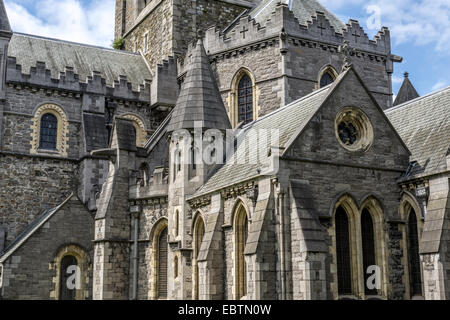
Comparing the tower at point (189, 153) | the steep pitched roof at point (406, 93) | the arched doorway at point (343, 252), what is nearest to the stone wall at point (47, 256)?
the tower at point (189, 153)

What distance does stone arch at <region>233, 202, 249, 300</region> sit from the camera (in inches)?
775

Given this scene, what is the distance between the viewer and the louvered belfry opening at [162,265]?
78.7 feet

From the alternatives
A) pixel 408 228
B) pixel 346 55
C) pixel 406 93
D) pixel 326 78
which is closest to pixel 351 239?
pixel 408 228

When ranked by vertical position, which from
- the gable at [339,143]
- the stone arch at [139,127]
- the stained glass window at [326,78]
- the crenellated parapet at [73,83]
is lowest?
the gable at [339,143]

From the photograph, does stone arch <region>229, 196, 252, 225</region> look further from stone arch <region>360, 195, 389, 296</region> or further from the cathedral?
stone arch <region>360, 195, 389, 296</region>

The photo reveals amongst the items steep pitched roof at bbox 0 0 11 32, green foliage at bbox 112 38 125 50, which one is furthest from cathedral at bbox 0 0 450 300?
green foliage at bbox 112 38 125 50

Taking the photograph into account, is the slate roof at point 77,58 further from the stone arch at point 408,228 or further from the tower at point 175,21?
the stone arch at point 408,228

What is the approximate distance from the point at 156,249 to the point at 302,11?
49.0 ft

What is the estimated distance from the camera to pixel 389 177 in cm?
1986

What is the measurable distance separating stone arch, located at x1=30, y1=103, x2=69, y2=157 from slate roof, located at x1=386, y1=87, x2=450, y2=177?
16339 mm

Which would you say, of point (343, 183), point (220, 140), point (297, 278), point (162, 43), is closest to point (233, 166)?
point (220, 140)

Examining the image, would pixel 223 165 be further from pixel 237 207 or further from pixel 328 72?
pixel 328 72

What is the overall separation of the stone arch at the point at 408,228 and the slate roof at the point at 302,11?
1380 cm
